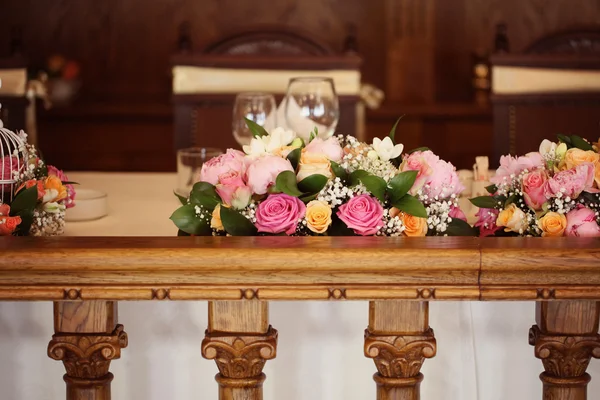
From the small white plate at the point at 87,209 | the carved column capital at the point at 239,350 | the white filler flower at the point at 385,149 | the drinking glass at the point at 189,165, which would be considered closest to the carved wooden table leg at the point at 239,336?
the carved column capital at the point at 239,350

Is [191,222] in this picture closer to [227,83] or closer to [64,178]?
[64,178]

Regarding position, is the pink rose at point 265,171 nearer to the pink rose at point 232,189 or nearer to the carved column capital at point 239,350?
the pink rose at point 232,189

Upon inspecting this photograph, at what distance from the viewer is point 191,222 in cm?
130

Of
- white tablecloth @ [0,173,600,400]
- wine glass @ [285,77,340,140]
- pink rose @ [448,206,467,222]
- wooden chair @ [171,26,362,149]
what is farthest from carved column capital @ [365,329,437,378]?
wooden chair @ [171,26,362,149]

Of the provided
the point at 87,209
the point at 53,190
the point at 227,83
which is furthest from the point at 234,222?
the point at 227,83

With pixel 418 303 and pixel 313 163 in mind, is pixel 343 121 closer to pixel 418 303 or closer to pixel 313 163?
pixel 313 163

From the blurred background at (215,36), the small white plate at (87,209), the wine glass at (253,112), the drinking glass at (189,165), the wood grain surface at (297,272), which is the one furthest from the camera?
the blurred background at (215,36)

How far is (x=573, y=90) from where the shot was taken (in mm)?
2953

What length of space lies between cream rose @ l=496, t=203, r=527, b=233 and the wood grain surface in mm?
395

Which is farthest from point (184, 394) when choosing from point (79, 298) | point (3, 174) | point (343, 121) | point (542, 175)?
point (343, 121)

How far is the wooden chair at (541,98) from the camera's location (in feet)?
9.51

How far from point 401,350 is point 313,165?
1.29ft

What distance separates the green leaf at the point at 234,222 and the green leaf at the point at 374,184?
147 mm

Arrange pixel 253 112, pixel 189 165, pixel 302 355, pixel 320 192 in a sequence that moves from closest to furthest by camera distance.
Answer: pixel 302 355 → pixel 320 192 → pixel 189 165 → pixel 253 112
